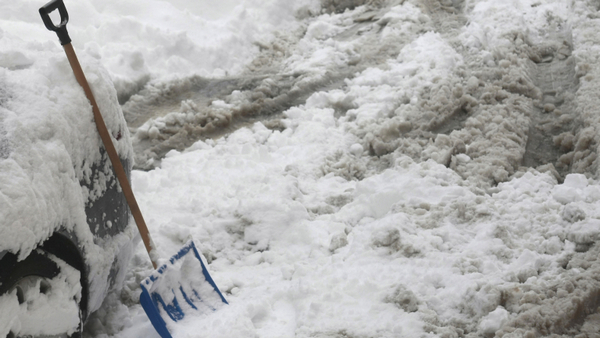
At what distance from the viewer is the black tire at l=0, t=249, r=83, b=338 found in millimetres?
1430

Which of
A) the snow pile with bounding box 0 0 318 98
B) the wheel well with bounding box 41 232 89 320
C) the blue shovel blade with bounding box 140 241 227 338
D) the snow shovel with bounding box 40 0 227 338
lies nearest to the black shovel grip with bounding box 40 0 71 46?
the snow shovel with bounding box 40 0 227 338

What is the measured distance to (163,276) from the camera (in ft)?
7.22

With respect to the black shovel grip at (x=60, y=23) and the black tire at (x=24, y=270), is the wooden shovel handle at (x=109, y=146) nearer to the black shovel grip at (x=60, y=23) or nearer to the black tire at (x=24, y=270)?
the black shovel grip at (x=60, y=23)

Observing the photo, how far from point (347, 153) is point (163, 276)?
5.77 feet

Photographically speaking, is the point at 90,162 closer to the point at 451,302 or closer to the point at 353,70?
the point at 451,302

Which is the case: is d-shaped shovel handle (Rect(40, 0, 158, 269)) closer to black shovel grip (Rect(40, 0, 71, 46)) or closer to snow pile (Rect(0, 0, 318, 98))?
black shovel grip (Rect(40, 0, 71, 46))

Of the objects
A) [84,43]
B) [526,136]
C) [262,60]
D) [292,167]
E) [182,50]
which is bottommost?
[526,136]

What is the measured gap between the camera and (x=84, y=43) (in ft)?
14.4

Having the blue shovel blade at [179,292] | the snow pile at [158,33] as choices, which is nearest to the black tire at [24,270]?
the blue shovel blade at [179,292]

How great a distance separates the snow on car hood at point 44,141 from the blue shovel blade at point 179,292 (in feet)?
1.38

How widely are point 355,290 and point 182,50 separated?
321 centimetres

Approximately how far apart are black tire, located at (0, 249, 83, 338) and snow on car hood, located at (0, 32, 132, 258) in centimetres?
5

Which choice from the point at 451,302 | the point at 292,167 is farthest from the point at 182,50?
the point at 451,302

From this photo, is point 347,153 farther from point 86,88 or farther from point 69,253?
point 69,253
